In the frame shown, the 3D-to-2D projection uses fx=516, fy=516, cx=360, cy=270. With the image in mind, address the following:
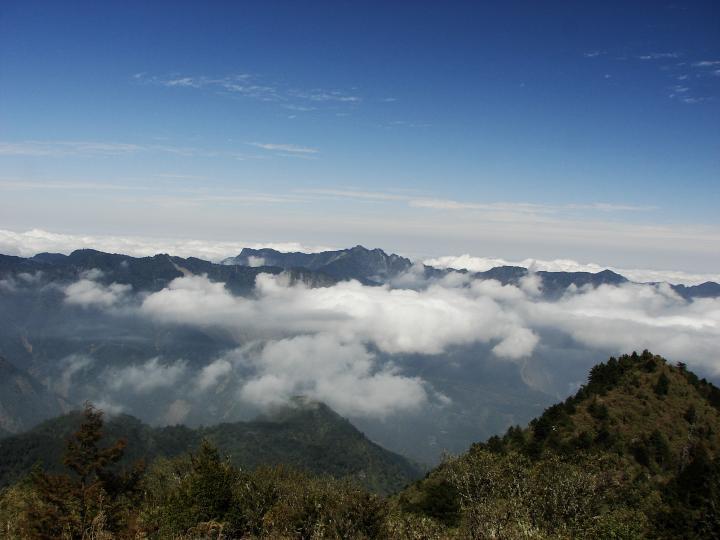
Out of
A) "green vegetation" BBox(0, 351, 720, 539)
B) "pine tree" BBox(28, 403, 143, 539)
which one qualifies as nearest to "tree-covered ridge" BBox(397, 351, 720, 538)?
"green vegetation" BBox(0, 351, 720, 539)

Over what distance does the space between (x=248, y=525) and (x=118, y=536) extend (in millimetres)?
26074

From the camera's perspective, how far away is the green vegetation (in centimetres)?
5116

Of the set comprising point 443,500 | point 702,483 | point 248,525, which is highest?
point 702,483

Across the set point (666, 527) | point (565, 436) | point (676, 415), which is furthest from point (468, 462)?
point (676, 415)

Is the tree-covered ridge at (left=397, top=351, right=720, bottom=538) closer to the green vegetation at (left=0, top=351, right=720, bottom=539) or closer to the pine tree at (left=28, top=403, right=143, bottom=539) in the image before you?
the green vegetation at (left=0, top=351, right=720, bottom=539)

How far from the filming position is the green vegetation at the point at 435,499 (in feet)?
168

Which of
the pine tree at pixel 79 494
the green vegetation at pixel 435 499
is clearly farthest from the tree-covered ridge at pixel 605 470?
the pine tree at pixel 79 494

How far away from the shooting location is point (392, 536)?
170 feet

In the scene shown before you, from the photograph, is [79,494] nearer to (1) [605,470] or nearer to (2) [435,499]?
(1) [605,470]

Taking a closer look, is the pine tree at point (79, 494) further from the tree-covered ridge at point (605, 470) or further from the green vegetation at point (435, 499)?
the tree-covered ridge at point (605, 470)

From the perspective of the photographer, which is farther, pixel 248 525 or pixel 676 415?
pixel 676 415

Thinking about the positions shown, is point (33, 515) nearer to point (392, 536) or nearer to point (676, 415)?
point (392, 536)

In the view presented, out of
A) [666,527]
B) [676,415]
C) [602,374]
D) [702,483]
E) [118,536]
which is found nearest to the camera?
[118,536]

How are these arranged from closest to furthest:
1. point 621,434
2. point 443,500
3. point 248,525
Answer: point 248,525
point 443,500
point 621,434
